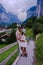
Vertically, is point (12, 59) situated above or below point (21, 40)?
below

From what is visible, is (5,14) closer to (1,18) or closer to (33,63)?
(1,18)

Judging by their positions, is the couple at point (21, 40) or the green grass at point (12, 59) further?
the green grass at point (12, 59)

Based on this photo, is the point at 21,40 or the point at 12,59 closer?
the point at 21,40

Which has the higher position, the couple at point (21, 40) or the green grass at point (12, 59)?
the couple at point (21, 40)

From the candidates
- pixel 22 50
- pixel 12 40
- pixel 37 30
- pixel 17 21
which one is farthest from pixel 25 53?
pixel 37 30

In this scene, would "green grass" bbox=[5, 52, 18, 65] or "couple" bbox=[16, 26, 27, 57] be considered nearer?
"couple" bbox=[16, 26, 27, 57]

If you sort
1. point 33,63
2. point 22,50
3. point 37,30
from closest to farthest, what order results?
1. point 22,50
2. point 33,63
3. point 37,30

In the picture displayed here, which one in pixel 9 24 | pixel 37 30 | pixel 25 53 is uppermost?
pixel 9 24

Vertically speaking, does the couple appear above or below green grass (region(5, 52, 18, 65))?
above

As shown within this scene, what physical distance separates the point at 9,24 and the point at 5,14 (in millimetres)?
471

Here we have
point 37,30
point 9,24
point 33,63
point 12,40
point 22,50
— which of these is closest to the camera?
A: point 22,50

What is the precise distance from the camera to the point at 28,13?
6273mm

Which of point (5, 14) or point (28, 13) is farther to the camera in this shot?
point (28, 13)

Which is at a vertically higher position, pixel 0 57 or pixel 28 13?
pixel 28 13
